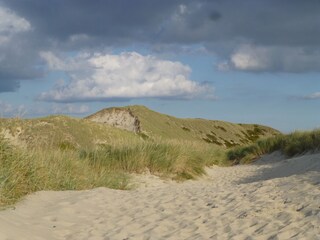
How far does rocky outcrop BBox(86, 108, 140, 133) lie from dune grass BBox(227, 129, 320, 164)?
7.09 metres

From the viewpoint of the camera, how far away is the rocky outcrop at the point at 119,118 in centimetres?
3036

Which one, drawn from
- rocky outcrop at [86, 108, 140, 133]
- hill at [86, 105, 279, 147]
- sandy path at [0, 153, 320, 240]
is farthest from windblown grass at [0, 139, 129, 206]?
rocky outcrop at [86, 108, 140, 133]

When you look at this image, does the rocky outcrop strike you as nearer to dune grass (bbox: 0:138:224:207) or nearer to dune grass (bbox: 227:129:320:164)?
dune grass (bbox: 227:129:320:164)

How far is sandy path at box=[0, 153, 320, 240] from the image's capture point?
6.65m

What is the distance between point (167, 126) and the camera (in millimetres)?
30766

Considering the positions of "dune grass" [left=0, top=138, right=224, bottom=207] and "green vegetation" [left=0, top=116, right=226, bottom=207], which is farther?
"green vegetation" [left=0, top=116, right=226, bottom=207]

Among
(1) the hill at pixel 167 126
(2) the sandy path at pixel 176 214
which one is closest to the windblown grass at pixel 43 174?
(2) the sandy path at pixel 176 214

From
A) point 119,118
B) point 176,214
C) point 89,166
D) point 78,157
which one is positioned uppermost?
point 119,118

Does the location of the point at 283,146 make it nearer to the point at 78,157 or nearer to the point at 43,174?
the point at 78,157

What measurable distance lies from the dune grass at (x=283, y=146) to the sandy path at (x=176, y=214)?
36.8ft

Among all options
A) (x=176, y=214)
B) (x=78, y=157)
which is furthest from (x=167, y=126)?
(x=176, y=214)

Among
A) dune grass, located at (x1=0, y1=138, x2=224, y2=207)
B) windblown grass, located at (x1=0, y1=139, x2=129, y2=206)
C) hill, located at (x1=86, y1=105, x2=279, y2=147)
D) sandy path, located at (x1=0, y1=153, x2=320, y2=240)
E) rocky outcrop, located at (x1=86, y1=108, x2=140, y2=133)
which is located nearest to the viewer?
sandy path, located at (x1=0, y1=153, x2=320, y2=240)

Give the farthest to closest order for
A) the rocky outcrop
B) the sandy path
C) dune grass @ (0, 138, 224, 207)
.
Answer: the rocky outcrop < dune grass @ (0, 138, 224, 207) < the sandy path

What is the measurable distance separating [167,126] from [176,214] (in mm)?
22709
